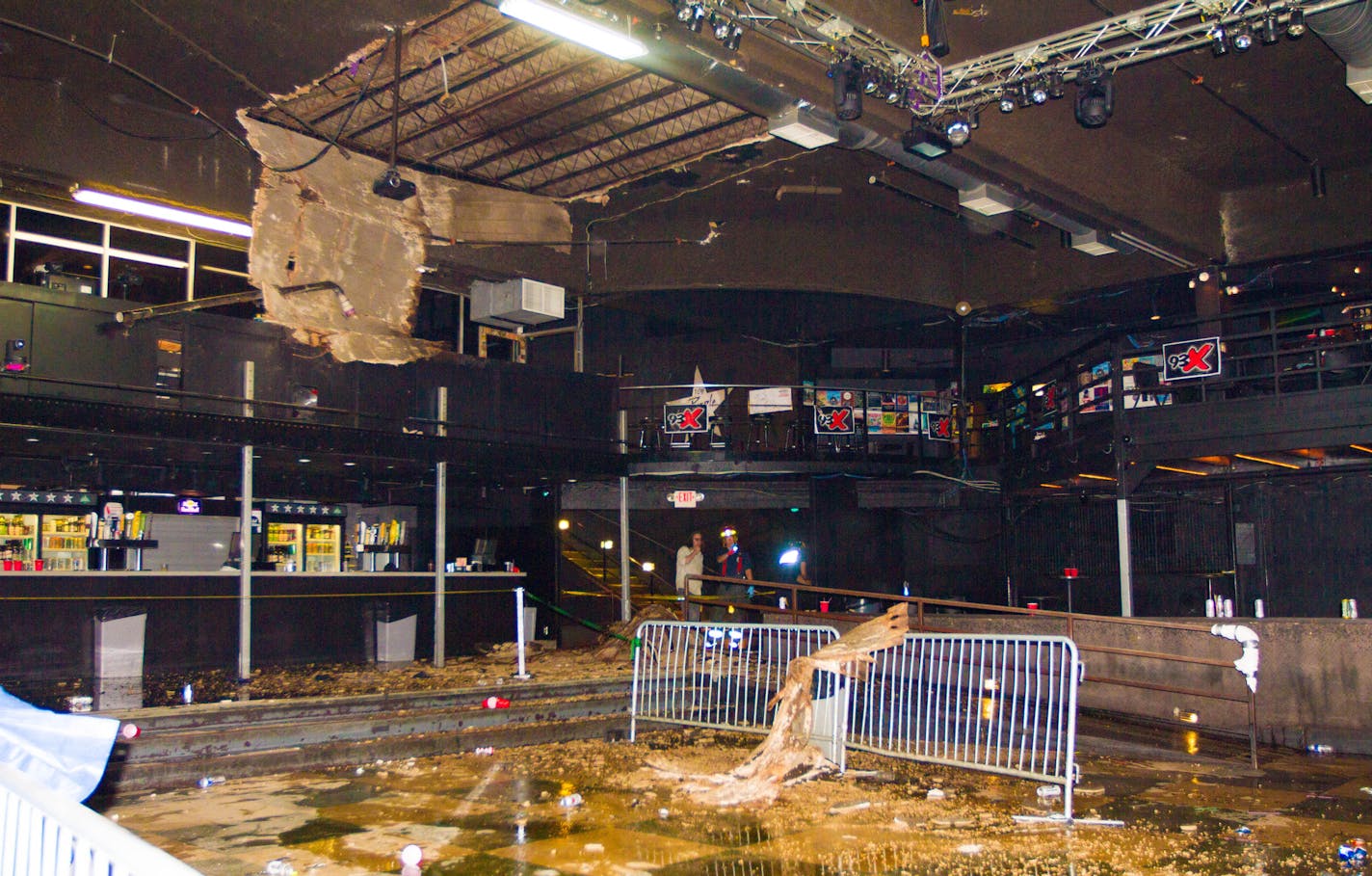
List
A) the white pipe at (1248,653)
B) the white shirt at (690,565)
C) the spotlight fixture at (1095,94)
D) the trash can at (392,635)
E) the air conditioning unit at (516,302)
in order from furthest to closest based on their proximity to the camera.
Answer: the white shirt at (690,565) < the air conditioning unit at (516,302) < the trash can at (392,635) < the spotlight fixture at (1095,94) < the white pipe at (1248,653)

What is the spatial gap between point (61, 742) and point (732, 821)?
4171 millimetres

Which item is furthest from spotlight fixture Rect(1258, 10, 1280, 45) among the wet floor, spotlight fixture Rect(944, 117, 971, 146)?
the wet floor

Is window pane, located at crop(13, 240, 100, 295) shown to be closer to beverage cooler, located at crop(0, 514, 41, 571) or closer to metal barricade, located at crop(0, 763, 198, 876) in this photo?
beverage cooler, located at crop(0, 514, 41, 571)

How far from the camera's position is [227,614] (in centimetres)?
1428

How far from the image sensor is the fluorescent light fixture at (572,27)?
8.91 metres

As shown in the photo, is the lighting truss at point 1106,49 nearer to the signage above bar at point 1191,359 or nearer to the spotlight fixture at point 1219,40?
the spotlight fixture at point 1219,40

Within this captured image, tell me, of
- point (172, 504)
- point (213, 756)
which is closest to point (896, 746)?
point (213, 756)

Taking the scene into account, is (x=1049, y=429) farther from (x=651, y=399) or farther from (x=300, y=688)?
(x=300, y=688)

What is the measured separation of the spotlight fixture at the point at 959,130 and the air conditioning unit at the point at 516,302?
6903mm

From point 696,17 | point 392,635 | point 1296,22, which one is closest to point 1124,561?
point 1296,22

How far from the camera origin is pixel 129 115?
491 inches

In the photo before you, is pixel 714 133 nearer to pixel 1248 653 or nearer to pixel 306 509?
pixel 1248 653

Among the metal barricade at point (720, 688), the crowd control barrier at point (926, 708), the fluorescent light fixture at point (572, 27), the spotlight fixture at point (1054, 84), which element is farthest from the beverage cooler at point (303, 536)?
the spotlight fixture at point (1054, 84)

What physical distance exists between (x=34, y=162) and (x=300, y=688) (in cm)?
661
